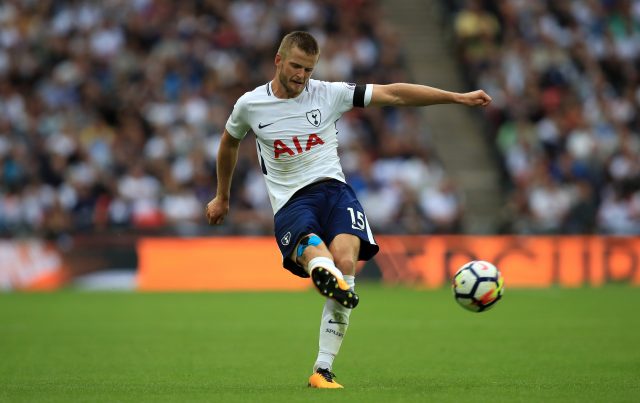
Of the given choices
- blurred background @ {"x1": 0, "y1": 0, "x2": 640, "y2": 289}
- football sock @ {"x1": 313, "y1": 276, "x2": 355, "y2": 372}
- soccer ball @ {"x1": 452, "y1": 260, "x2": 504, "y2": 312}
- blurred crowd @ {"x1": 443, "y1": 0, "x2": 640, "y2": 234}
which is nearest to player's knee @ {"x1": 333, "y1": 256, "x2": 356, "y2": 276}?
football sock @ {"x1": 313, "y1": 276, "x2": 355, "y2": 372}

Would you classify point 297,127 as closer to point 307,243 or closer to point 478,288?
point 307,243

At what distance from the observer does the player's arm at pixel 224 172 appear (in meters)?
8.29

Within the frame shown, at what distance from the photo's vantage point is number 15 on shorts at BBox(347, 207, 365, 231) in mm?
7918

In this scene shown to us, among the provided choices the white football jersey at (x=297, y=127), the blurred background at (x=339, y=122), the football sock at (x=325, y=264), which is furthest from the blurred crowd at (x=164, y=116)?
the football sock at (x=325, y=264)

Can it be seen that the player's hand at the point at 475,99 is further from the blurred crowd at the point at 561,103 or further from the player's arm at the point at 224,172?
the blurred crowd at the point at 561,103

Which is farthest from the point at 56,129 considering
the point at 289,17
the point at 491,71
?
the point at 491,71

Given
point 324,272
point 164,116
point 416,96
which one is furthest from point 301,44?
point 164,116

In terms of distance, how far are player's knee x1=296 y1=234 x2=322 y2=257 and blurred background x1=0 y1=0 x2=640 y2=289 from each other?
1287 centimetres

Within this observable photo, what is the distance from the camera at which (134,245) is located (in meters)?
20.3

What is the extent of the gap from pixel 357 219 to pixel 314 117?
2.64ft

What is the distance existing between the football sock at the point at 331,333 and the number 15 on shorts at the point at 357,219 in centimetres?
38

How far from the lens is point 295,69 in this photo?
780 centimetres

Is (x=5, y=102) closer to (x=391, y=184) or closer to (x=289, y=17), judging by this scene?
(x=289, y=17)

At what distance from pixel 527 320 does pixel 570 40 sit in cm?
1296
